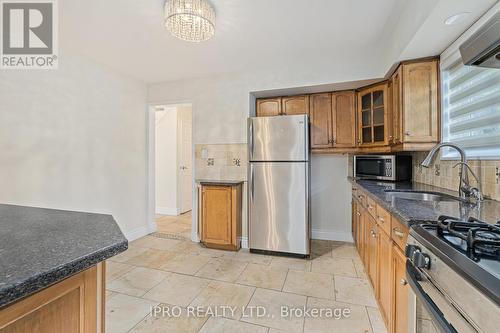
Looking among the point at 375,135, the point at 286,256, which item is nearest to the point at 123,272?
the point at 286,256

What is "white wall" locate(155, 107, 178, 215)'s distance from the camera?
16.7 ft

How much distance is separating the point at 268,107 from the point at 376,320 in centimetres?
264

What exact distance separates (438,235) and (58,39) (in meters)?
3.47

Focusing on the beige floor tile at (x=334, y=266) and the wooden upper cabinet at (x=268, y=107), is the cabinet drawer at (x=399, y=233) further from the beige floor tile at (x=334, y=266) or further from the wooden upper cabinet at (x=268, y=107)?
the wooden upper cabinet at (x=268, y=107)

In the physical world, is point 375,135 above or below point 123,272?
above

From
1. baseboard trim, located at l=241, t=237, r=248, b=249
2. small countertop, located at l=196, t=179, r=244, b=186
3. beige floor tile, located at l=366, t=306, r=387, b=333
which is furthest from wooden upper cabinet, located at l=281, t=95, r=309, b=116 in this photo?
beige floor tile, located at l=366, t=306, r=387, b=333

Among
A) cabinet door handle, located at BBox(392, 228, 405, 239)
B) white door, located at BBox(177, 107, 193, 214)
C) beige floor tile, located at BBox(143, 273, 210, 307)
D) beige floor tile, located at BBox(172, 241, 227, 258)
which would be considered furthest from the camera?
white door, located at BBox(177, 107, 193, 214)

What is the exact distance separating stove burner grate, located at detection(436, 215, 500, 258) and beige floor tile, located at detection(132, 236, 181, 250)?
3068 mm

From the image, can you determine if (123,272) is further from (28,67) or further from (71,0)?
(71,0)

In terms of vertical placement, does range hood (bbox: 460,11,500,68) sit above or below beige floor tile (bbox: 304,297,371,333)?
above

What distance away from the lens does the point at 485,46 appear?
0.97m

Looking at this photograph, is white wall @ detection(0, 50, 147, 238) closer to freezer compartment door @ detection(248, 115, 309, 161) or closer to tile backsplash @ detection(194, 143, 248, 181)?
tile backsplash @ detection(194, 143, 248, 181)

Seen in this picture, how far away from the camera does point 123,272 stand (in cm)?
251

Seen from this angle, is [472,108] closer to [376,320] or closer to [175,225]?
[376,320]
